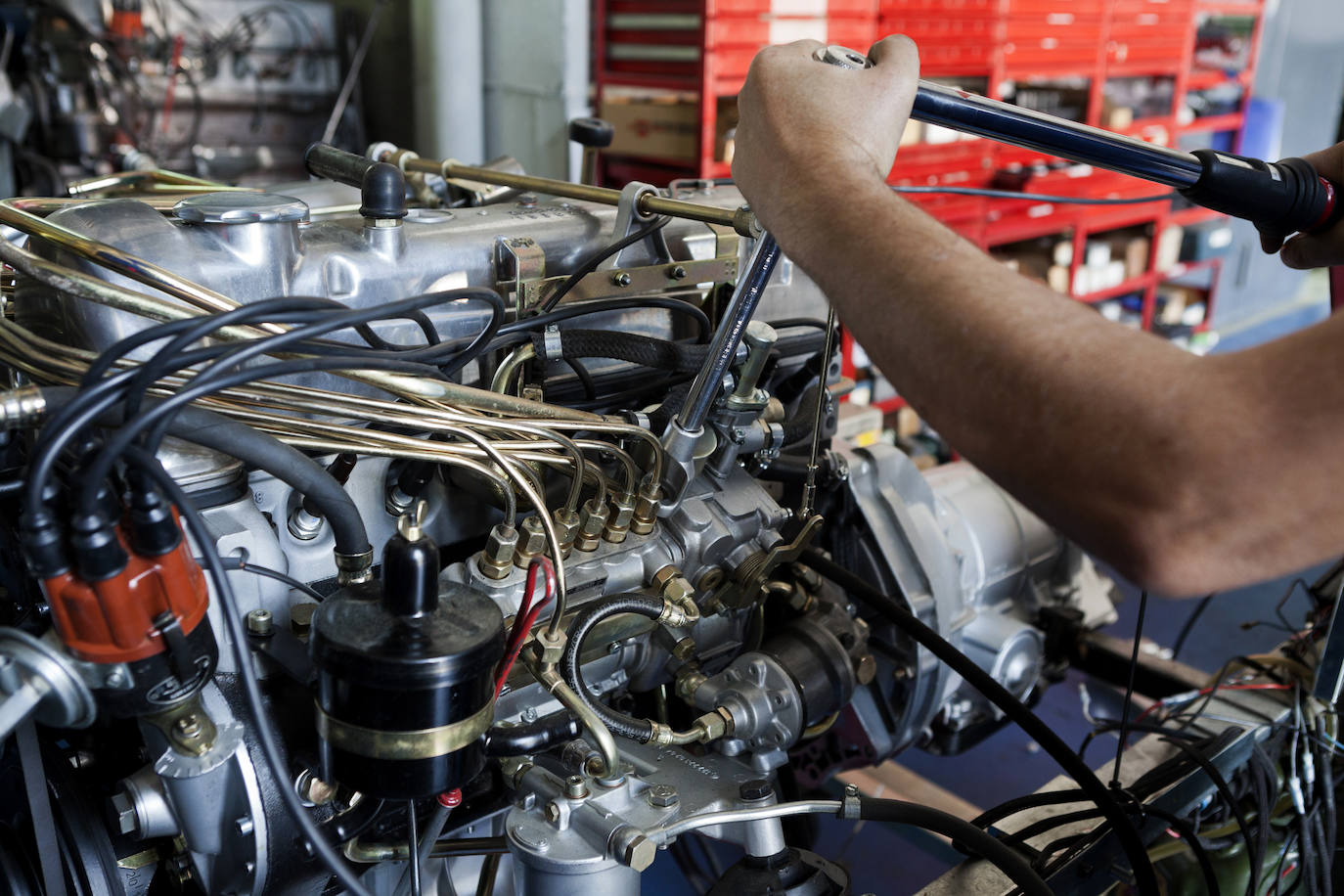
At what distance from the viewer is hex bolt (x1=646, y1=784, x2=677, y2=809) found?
84 cm

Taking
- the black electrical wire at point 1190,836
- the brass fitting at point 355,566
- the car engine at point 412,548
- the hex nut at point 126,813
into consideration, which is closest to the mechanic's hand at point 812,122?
the car engine at point 412,548

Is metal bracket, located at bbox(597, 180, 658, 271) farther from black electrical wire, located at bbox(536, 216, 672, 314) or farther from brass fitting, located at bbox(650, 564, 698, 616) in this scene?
brass fitting, located at bbox(650, 564, 698, 616)

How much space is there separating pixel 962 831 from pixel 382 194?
2.51 feet

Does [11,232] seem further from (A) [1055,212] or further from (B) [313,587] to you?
(A) [1055,212]

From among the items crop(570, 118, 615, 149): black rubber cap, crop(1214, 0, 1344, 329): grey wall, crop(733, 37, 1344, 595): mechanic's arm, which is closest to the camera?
crop(733, 37, 1344, 595): mechanic's arm

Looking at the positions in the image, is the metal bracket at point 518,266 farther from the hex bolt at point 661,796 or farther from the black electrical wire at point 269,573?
the hex bolt at point 661,796

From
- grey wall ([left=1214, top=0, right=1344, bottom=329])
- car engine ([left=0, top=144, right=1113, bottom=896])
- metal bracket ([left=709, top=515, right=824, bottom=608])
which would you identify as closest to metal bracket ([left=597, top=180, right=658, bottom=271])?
car engine ([left=0, top=144, right=1113, bottom=896])

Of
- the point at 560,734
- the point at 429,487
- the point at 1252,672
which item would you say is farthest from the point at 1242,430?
the point at 1252,672

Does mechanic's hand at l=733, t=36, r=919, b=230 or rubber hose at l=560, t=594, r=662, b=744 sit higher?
mechanic's hand at l=733, t=36, r=919, b=230

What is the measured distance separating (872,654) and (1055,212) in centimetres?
316

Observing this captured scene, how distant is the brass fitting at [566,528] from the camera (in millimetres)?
896

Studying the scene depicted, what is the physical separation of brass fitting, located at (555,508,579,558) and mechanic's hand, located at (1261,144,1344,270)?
0.66m

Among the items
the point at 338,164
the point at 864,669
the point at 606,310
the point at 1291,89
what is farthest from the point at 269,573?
the point at 1291,89

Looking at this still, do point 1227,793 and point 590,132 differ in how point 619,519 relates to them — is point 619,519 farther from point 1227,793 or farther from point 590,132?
point 1227,793
